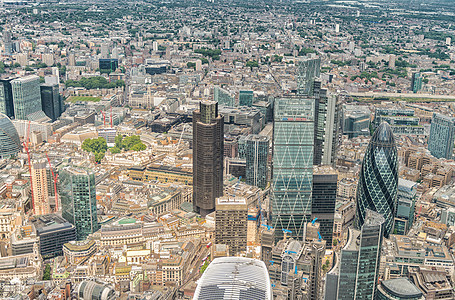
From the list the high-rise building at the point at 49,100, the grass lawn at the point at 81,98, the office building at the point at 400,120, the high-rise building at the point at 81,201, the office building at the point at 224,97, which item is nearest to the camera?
the high-rise building at the point at 81,201

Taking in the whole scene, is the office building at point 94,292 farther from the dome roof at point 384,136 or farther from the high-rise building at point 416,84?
the high-rise building at point 416,84

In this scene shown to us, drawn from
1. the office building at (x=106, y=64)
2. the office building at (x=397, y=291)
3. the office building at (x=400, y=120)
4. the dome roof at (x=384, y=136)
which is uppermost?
the dome roof at (x=384, y=136)

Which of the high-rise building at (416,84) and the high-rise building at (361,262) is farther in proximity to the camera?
the high-rise building at (416,84)

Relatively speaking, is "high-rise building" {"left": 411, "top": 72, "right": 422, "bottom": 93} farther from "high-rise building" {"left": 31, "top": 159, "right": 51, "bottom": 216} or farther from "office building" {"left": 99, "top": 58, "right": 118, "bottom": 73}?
"high-rise building" {"left": 31, "top": 159, "right": 51, "bottom": 216}

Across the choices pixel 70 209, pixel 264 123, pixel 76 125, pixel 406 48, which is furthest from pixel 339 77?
pixel 70 209

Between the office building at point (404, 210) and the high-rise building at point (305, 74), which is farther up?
the high-rise building at point (305, 74)

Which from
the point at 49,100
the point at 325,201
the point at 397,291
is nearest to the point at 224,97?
the point at 49,100

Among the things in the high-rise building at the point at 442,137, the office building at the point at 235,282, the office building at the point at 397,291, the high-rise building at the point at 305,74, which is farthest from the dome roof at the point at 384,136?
the high-rise building at the point at 442,137
